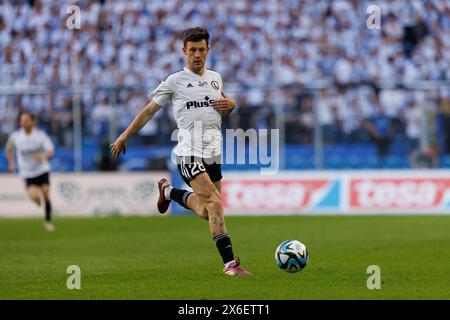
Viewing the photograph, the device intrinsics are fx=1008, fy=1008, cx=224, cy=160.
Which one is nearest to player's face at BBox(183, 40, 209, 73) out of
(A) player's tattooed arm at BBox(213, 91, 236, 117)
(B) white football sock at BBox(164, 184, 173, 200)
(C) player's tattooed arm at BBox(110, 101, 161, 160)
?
(A) player's tattooed arm at BBox(213, 91, 236, 117)

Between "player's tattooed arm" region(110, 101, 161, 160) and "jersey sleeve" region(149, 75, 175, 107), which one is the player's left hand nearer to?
"jersey sleeve" region(149, 75, 175, 107)

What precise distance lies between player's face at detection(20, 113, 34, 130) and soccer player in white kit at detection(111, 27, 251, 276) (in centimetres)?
1138

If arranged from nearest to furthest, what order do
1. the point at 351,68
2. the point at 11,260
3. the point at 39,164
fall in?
the point at 11,260
the point at 39,164
the point at 351,68

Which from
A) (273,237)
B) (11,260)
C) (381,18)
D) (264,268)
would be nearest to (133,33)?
(381,18)

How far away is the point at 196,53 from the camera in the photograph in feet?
37.8

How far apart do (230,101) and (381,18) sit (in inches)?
738

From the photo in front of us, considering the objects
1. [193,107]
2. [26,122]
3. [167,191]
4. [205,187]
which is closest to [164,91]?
[193,107]

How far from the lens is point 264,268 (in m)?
12.5

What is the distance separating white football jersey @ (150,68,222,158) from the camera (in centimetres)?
1170

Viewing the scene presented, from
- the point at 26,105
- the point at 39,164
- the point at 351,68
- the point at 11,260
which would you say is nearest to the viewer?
the point at 11,260

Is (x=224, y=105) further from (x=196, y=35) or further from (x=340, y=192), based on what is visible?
(x=340, y=192)

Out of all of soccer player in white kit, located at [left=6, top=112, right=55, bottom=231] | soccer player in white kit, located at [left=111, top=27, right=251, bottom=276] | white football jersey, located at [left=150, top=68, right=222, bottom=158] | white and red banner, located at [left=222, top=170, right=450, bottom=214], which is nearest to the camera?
soccer player in white kit, located at [left=111, top=27, right=251, bottom=276]

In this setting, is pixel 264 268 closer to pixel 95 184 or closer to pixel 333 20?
pixel 95 184

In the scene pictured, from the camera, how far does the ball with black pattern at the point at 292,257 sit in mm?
11391
